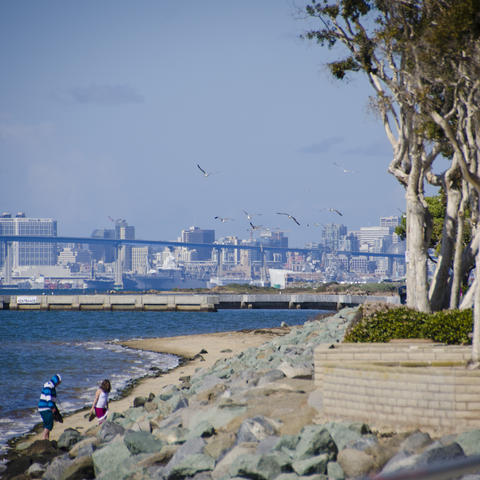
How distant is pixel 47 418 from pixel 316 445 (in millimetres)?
8999

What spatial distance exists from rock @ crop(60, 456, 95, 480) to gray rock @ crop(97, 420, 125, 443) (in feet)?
5.67

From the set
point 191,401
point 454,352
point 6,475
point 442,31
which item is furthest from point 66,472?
point 442,31

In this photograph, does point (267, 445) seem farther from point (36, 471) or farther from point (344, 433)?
point (36, 471)

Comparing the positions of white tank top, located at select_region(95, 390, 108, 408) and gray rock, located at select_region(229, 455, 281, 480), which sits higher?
gray rock, located at select_region(229, 455, 281, 480)

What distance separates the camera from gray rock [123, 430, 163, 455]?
36.2ft

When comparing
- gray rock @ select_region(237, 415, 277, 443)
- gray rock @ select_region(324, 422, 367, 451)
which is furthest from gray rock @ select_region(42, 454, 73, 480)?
gray rock @ select_region(324, 422, 367, 451)

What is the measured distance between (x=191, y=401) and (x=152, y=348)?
976 inches

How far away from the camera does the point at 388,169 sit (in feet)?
62.5

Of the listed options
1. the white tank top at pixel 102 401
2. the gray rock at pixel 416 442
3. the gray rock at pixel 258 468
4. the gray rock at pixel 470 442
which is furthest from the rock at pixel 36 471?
the gray rock at pixel 470 442

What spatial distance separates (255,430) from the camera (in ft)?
33.0

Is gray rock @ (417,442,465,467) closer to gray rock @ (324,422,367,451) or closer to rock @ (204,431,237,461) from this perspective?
gray rock @ (324,422,367,451)

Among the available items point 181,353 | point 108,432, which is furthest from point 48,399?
point 181,353

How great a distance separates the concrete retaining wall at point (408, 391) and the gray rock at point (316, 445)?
943 mm

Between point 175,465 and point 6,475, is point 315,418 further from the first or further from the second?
point 6,475
